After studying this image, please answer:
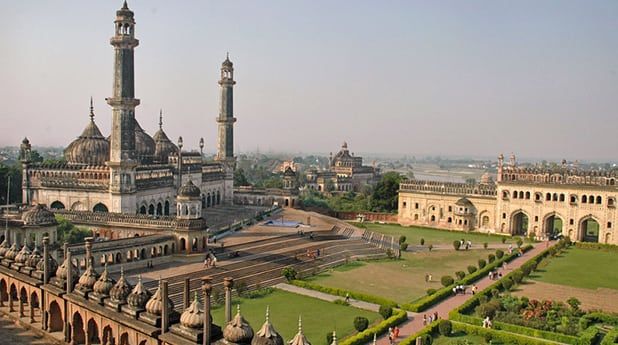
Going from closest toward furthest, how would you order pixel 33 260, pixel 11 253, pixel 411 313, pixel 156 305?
pixel 156 305 < pixel 33 260 < pixel 11 253 < pixel 411 313

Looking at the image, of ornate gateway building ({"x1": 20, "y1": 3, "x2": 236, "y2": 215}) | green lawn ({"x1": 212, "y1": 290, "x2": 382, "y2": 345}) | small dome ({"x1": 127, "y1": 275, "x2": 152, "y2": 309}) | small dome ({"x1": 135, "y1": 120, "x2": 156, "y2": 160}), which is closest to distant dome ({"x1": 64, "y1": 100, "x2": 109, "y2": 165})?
ornate gateway building ({"x1": 20, "y1": 3, "x2": 236, "y2": 215})

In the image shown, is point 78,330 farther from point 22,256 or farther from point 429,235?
point 429,235

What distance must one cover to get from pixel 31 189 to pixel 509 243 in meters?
36.0

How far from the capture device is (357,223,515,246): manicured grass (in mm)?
44344

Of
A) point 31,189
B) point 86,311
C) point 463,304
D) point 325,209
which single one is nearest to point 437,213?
point 325,209

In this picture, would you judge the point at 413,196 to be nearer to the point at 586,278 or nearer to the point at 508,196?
the point at 508,196

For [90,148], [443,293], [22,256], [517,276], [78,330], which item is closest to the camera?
[78,330]

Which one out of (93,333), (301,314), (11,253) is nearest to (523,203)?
(301,314)

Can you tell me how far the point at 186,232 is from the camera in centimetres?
3112

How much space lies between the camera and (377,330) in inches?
826

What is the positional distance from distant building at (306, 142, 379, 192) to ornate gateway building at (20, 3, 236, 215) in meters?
36.3

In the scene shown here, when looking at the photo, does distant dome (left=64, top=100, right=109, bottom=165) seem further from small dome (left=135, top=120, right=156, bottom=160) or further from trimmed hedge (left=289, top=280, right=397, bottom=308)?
trimmed hedge (left=289, top=280, right=397, bottom=308)

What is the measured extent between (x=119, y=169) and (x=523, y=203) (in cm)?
3210

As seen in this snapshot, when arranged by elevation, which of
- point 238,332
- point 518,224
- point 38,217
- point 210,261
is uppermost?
point 38,217
